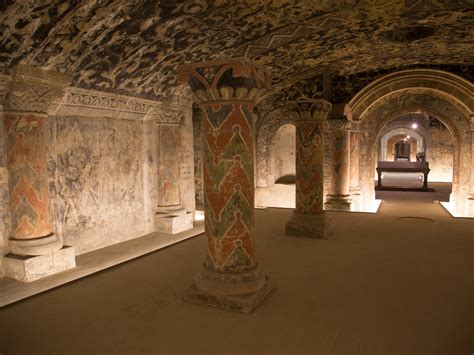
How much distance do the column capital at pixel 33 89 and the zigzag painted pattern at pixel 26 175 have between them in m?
0.14

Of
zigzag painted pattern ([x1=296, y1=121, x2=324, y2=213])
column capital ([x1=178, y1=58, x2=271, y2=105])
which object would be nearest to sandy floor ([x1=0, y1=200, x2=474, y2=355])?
zigzag painted pattern ([x1=296, y1=121, x2=324, y2=213])

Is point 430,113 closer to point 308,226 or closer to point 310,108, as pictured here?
point 310,108

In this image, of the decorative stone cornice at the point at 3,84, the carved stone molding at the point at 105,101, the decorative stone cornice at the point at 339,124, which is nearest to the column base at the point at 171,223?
the carved stone molding at the point at 105,101

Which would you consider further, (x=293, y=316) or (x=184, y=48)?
(x=184, y=48)

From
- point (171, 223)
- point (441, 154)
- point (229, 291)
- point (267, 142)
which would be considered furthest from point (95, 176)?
point (441, 154)

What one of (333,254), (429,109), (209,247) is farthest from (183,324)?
(429,109)

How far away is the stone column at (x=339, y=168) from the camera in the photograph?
1126 cm

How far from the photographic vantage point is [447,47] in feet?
28.8

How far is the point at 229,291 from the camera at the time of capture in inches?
153

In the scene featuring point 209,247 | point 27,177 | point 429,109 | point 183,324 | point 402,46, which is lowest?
point 183,324

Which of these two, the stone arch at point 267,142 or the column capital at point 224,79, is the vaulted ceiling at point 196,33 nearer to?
the column capital at point 224,79

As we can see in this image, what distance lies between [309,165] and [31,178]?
428cm

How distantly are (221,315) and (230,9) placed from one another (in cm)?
410

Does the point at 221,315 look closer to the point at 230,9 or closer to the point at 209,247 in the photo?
the point at 209,247
